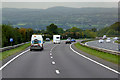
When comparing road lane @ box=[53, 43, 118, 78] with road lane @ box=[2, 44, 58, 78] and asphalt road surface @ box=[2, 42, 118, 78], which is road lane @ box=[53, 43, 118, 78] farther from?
road lane @ box=[2, 44, 58, 78]

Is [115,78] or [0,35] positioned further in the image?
[0,35]

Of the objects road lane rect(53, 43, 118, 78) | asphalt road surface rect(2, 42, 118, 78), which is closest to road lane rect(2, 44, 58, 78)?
asphalt road surface rect(2, 42, 118, 78)

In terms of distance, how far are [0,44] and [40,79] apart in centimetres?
4794

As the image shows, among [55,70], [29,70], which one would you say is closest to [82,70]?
[55,70]

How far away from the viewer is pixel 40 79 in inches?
466

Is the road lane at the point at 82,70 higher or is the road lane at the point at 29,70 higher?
the road lane at the point at 82,70

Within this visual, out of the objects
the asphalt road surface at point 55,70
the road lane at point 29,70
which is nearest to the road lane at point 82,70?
the asphalt road surface at point 55,70

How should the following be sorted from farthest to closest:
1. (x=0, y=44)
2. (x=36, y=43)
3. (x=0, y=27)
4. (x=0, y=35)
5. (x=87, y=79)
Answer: (x=0, y=27)
(x=0, y=35)
(x=0, y=44)
(x=36, y=43)
(x=87, y=79)

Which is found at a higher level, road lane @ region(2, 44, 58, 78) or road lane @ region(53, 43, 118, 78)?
road lane @ region(53, 43, 118, 78)

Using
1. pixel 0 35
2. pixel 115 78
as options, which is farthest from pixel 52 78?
pixel 0 35

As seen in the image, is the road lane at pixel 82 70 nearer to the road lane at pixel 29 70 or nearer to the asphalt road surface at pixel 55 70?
the asphalt road surface at pixel 55 70

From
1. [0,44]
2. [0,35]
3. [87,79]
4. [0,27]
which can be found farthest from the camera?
[0,27]

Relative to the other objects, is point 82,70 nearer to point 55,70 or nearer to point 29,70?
point 55,70

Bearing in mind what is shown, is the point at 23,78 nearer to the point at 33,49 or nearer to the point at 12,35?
the point at 33,49
